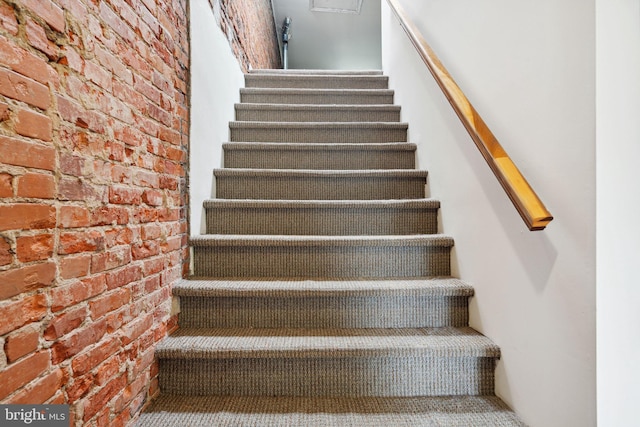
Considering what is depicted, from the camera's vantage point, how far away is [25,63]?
2.24 feet

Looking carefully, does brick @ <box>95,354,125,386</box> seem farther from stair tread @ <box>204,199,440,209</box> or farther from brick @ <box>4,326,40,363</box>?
stair tread @ <box>204,199,440,209</box>

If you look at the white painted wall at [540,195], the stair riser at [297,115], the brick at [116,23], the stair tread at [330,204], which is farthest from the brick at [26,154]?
the stair riser at [297,115]

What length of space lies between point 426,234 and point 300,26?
502 centimetres

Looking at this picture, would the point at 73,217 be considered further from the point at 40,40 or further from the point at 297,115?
the point at 297,115

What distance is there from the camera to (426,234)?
1727 millimetres

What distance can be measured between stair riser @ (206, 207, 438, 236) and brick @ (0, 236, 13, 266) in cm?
106

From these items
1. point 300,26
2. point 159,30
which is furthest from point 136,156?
point 300,26

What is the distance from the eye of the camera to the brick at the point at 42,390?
68cm

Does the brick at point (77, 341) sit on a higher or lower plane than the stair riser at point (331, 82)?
lower

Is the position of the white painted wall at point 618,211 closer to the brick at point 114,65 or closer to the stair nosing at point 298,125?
the brick at point 114,65

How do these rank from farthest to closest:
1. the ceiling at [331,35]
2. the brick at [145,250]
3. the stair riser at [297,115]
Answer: the ceiling at [331,35] < the stair riser at [297,115] < the brick at [145,250]

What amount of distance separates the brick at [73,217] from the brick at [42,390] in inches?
13.7

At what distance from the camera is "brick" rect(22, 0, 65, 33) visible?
70 centimetres

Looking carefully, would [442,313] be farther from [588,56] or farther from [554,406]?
[588,56]
